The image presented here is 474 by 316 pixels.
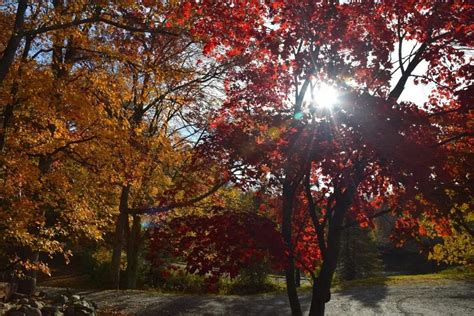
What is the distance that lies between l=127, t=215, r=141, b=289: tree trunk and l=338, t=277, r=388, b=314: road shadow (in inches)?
338

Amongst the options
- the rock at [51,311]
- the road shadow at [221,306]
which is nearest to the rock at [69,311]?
the rock at [51,311]

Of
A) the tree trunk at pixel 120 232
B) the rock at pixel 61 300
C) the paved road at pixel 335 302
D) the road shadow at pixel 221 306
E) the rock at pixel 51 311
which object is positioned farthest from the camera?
the tree trunk at pixel 120 232

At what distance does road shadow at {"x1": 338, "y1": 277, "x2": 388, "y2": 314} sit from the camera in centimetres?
1288

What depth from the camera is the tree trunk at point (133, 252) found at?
17.0m

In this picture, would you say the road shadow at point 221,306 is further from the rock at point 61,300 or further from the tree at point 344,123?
the tree at point 344,123

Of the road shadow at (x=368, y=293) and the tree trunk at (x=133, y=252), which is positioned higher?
the tree trunk at (x=133, y=252)

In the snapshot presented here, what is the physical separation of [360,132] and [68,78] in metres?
6.19

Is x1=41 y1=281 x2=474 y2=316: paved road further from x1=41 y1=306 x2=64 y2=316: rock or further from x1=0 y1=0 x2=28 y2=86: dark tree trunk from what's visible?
x1=0 y1=0 x2=28 y2=86: dark tree trunk

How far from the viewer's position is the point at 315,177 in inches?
287

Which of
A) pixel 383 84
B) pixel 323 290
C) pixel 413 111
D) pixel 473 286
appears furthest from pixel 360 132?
pixel 473 286

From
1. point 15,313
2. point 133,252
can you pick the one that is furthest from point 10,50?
point 133,252

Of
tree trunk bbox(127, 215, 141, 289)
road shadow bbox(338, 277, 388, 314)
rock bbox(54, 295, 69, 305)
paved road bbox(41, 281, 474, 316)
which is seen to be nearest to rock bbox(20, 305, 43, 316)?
rock bbox(54, 295, 69, 305)

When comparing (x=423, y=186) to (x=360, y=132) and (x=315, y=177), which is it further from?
(x=315, y=177)

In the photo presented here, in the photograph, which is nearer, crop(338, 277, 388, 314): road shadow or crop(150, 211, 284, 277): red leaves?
crop(150, 211, 284, 277): red leaves
